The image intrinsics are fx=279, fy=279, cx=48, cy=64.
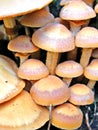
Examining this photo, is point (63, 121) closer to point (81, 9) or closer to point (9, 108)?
point (9, 108)

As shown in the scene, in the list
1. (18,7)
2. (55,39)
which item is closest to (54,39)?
(55,39)

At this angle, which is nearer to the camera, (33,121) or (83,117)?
(33,121)

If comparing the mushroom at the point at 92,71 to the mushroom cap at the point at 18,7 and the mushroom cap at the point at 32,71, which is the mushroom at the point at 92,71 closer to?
the mushroom cap at the point at 32,71

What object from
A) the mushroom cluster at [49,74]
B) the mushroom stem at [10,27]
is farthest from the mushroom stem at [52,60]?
the mushroom stem at [10,27]

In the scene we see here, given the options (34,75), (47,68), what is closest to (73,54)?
(47,68)

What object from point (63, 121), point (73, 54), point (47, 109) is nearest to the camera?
point (63, 121)

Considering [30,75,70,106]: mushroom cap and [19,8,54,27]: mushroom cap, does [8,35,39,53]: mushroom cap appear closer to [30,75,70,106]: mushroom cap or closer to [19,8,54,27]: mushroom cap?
[19,8,54,27]: mushroom cap

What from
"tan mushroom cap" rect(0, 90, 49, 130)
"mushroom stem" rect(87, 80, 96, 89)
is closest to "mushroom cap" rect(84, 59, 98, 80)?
"mushroom stem" rect(87, 80, 96, 89)
